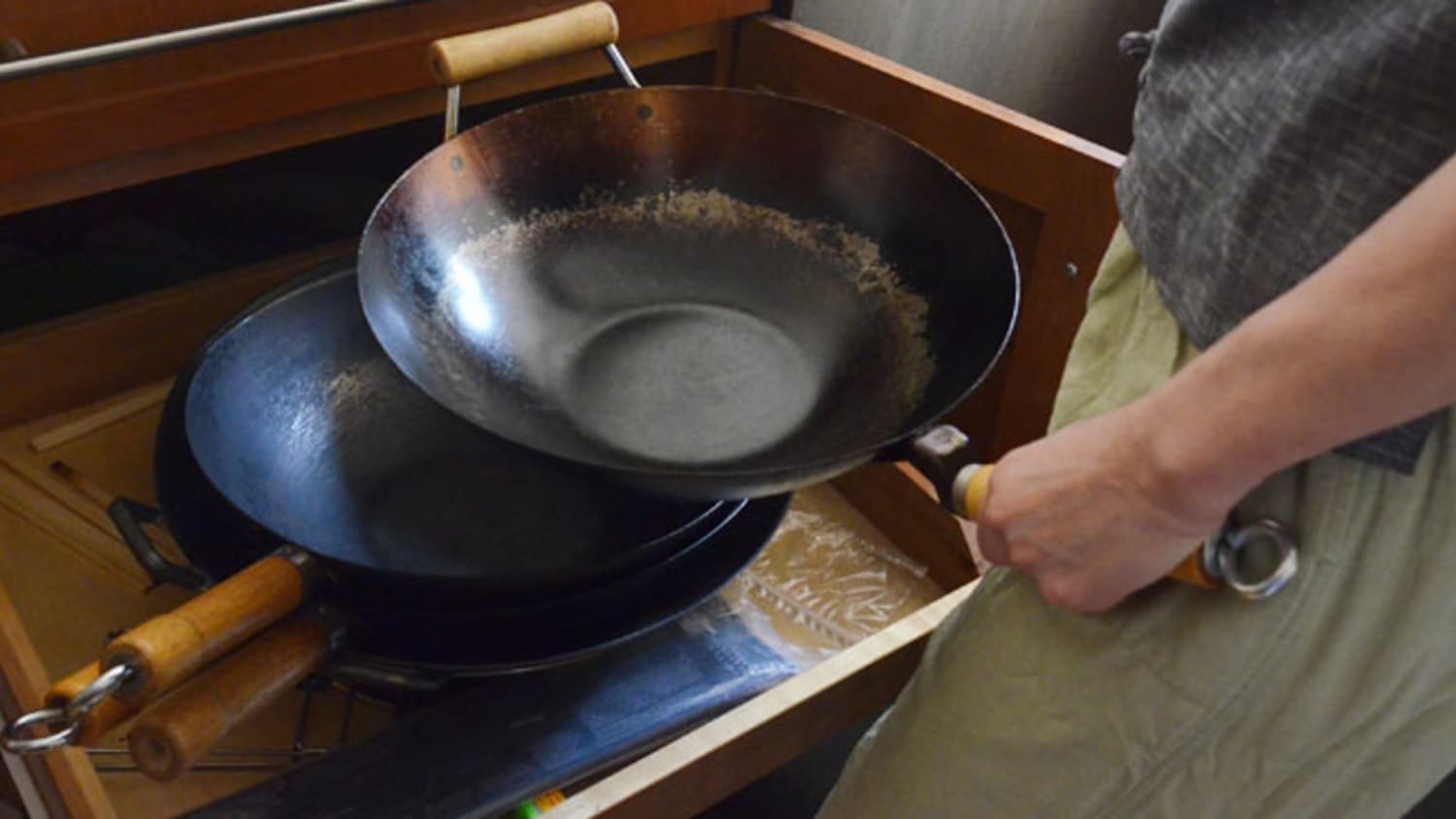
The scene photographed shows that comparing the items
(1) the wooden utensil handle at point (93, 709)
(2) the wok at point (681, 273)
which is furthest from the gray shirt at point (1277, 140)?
(1) the wooden utensil handle at point (93, 709)

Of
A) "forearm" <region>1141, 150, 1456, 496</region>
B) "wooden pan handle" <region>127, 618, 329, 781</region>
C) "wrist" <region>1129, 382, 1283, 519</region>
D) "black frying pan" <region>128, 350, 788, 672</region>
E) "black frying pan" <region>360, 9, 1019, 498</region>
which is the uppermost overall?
"forearm" <region>1141, 150, 1456, 496</region>

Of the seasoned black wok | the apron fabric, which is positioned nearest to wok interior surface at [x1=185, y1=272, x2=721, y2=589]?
the seasoned black wok

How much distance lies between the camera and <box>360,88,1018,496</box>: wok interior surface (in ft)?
2.40

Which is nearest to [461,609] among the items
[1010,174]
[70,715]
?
[70,715]

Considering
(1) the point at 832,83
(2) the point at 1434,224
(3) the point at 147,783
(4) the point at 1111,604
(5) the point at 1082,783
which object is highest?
(2) the point at 1434,224

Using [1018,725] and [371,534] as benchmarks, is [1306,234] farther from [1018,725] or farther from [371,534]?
[371,534]

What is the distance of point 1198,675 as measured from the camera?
0.54m

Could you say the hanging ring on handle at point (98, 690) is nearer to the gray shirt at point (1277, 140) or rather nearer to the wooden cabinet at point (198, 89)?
the wooden cabinet at point (198, 89)

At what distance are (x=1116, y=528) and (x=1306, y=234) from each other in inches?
5.5

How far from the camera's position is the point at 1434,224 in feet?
1.20

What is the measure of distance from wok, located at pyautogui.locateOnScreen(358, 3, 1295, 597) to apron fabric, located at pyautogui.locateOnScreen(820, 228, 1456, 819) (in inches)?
5.0

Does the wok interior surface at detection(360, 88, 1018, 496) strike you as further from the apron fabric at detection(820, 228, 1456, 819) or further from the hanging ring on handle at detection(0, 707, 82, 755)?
the hanging ring on handle at detection(0, 707, 82, 755)

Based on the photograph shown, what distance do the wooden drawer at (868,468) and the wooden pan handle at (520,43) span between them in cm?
25

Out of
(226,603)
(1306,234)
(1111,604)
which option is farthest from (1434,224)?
(226,603)
